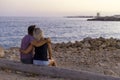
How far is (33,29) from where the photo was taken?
403 inches

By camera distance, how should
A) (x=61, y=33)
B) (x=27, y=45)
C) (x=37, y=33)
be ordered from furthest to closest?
(x=61, y=33) → (x=27, y=45) → (x=37, y=33)

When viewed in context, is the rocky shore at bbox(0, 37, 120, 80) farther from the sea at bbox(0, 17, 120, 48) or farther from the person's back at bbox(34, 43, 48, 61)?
the sea at bbox(0, 17, 120, 48)

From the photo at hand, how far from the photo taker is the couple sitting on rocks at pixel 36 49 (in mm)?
9898

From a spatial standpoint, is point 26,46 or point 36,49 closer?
point 36,49

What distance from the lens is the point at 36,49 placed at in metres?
10.1

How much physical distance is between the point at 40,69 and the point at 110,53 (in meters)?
6.10

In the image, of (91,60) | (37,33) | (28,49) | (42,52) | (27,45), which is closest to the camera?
(37,33)

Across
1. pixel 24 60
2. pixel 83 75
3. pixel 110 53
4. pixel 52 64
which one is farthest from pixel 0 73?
pixel 110 53

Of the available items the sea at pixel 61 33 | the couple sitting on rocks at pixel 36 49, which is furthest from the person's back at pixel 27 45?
the sea at pixel 61 33

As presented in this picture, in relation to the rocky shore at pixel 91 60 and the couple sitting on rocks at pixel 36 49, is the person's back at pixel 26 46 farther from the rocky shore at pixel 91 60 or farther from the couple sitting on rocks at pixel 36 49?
the rocky shore at pixel 91 60

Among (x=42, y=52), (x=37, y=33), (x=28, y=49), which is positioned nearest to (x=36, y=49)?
(x=42, y=52)

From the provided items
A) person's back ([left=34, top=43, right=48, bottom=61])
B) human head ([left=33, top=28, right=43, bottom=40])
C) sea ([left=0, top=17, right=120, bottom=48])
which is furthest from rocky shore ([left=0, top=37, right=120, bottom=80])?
sea ([left=0, top=17, right=120, bottom=48])

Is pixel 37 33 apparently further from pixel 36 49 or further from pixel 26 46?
pixel 26 46

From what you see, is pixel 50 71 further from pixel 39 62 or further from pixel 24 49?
pixel 24 49
